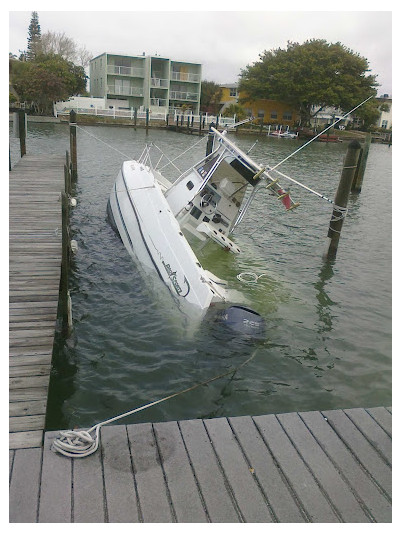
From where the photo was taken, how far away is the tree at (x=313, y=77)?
5494 cm

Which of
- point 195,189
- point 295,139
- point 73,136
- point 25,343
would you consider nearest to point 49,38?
point 295,139

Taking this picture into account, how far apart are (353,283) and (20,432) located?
334 inches

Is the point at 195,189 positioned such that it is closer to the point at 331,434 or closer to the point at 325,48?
the point at 331,434

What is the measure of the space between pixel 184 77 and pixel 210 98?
1333cm

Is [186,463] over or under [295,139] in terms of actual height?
under

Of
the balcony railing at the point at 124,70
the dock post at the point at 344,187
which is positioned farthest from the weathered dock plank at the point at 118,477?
the balcony railing at the point at 124,70

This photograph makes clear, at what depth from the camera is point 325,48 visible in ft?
188

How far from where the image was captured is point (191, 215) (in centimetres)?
1003

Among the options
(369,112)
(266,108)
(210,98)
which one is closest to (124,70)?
(210,98)

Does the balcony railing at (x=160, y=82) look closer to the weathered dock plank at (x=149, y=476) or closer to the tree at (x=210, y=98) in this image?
the tree at (x=210, y=98)

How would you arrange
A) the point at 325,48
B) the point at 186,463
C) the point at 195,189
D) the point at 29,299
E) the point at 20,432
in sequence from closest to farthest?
the point at 186,463, the point at 20,432, the point at 29,299, the point at 195,189, the point at 325,48

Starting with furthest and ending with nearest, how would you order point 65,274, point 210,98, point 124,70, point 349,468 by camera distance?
1. point 210,98
2. point 124,70
3. point 65,274
4. point 349,468

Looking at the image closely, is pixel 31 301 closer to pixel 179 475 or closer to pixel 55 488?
pixel 55 488

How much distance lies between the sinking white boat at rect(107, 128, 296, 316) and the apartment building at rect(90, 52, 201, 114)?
45043 mm
